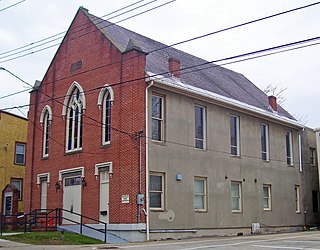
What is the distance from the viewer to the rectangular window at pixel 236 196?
27.3 m

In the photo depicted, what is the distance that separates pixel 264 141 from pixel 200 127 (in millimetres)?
6776

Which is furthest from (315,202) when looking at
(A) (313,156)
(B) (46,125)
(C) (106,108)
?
(B) (46,125)

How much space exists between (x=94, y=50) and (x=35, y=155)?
7619 mm

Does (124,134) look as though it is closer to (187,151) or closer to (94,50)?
(187,151)

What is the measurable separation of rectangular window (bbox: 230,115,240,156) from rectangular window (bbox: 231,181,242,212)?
1.77 meters

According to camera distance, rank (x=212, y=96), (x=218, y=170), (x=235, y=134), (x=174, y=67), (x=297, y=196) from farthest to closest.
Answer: (x=297, y=196) → (x=235, y=134) → (x=218, y=170) → (x=212, y=96) → (x=174, y=67)

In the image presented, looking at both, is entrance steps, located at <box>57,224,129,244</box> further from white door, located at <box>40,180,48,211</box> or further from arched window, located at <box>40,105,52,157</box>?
arched window, located at <box>40,105,52,157</box>

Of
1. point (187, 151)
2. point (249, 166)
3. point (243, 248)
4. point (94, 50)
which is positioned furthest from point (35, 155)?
point (243, 248)

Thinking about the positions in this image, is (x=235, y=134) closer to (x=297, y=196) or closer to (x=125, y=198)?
(x=297, y=196)

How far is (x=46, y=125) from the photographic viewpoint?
28.7 meters

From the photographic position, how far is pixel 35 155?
2892cm

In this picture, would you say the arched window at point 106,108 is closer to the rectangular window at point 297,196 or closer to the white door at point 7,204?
the white door at point 7,204

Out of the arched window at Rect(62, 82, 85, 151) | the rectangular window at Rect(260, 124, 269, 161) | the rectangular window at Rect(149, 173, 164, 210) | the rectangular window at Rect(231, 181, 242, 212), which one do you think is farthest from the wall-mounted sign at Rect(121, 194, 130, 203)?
the rectangular window at Rect(260, 124, 269, 161)

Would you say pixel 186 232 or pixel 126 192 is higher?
pixel 126 192
